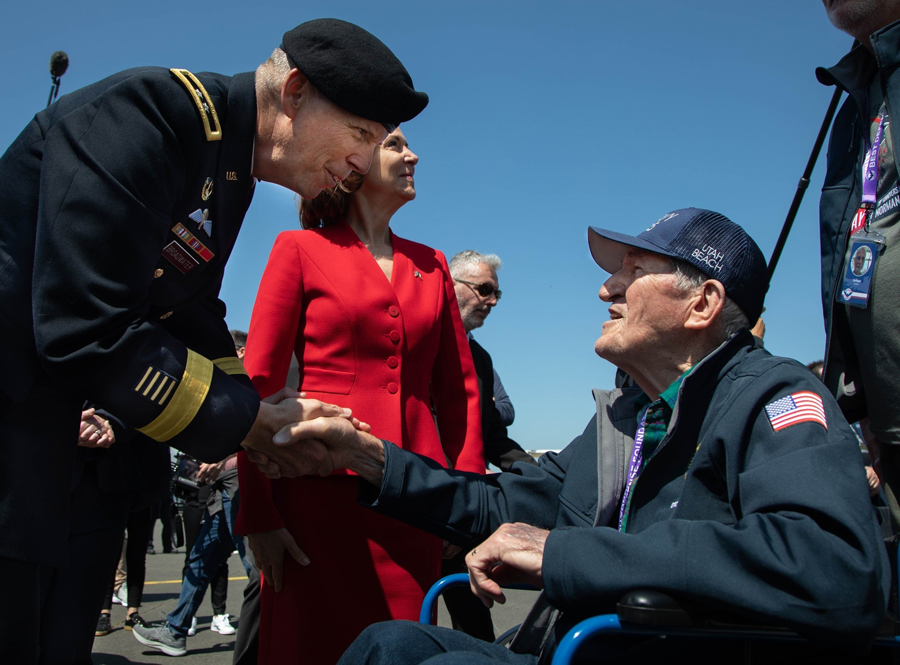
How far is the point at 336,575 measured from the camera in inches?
92.7

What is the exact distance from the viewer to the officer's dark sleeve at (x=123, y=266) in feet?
5.30

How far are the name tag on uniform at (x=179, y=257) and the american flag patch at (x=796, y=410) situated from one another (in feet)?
4.56

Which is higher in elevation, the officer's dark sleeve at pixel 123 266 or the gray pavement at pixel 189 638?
the officer's dark sleeve at pixel 123 266

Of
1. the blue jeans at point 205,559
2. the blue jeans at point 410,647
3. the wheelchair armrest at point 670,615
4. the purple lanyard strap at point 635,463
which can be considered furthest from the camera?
the blue jeans at point 205,559

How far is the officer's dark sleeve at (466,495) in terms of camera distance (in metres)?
2.12

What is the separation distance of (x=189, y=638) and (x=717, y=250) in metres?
5.66

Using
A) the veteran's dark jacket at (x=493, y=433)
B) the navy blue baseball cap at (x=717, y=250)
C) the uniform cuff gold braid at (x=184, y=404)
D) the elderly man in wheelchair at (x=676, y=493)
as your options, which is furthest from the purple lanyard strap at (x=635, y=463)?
the veteran's dark jacket at (x=493, y=433)

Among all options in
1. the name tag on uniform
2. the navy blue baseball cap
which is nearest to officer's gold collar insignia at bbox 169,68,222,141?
the name tag on uniform

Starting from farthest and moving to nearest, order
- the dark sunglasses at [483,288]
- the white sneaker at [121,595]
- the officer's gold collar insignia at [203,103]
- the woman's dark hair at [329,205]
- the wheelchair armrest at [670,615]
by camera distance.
Result: 1. the white sneaker at [121,595]
2. the dark sunglasses at [483,288]
3. the woman's dark hair at [329,205]
4. the officer's gold collar insignia at [203,103]
5. the wheelchair armrest at [670,615]

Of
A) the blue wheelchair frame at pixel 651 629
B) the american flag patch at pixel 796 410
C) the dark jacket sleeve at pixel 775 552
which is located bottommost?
the blue wheelchair frame at pixel 651 629

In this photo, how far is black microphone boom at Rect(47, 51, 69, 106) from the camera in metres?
4.90

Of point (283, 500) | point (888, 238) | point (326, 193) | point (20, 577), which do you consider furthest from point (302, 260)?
point (888, 238)

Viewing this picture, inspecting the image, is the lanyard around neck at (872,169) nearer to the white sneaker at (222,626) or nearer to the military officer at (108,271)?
the military officer at (108,271)

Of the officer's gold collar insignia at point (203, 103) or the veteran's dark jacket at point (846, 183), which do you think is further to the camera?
the veteran's dark jacket at point (846, 183)
